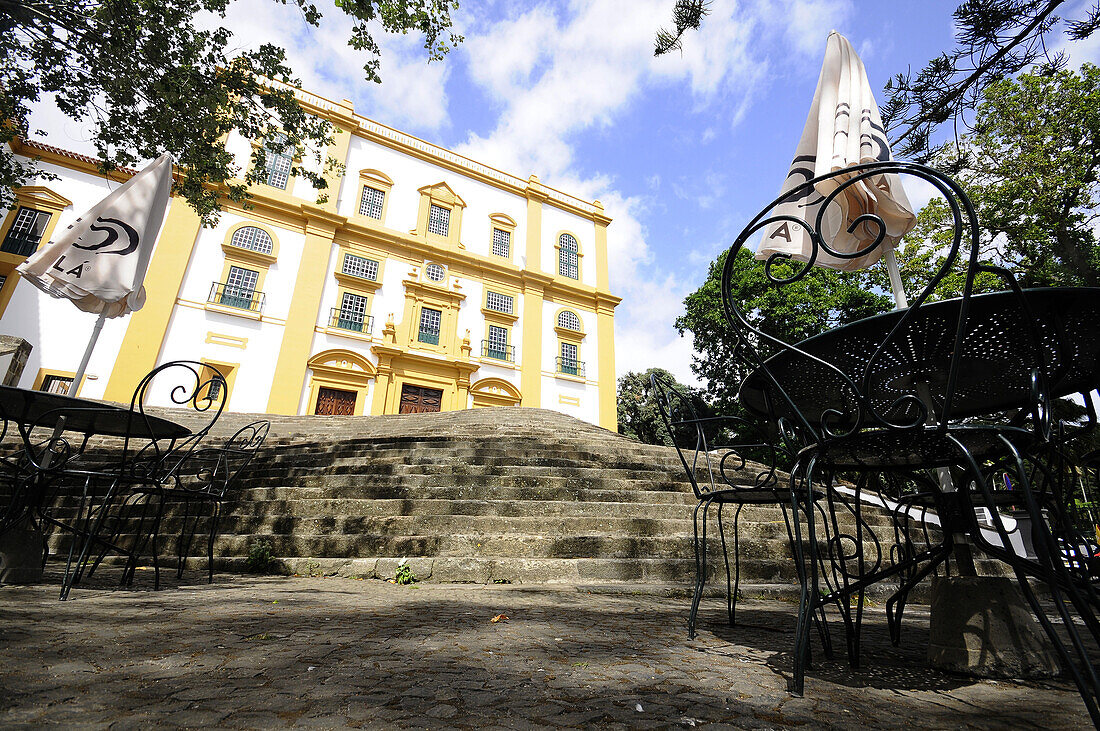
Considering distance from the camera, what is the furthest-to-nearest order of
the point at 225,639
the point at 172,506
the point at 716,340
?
the point at 716,340, the point at 172,506, the point at 225,639

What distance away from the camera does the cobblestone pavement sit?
1.04m

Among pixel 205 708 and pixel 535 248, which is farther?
pixel 535 248

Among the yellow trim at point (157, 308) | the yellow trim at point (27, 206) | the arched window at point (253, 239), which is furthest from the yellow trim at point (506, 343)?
the yellow trim at point (27, 206)

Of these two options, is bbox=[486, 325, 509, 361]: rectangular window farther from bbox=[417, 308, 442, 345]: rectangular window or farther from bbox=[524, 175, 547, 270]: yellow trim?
bbox=[524, 175, 547, 270]: yellow trim

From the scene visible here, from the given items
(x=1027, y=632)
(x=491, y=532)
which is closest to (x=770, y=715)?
(x=1027, y=632)

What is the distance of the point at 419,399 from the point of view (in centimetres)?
1762

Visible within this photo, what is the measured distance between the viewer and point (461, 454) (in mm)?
5918

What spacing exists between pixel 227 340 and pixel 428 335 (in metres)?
6.50

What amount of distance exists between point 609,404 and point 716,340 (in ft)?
17.3

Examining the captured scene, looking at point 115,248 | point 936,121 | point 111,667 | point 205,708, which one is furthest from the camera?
point 115,248

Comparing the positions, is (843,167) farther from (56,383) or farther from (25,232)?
(25,232)

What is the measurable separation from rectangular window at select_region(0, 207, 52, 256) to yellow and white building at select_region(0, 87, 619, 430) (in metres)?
0.04

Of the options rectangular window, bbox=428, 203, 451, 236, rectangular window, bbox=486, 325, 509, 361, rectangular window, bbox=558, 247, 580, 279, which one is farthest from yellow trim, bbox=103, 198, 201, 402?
rectangular window, bbox=558, 247, 580, 279

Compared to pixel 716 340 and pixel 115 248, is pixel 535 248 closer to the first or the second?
pixel 716 340
